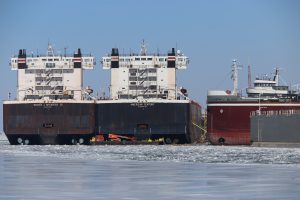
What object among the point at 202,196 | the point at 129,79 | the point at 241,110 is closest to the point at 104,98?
the point at 129,79

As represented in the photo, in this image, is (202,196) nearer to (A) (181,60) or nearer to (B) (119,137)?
(B) (119,137)

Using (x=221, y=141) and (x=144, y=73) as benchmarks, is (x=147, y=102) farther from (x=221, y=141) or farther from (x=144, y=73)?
(x=221, y=141)

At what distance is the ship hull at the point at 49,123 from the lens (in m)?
86.9

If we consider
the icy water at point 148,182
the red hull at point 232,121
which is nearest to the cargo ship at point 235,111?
the red hull at point 232,121

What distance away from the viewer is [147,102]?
86.1 metres

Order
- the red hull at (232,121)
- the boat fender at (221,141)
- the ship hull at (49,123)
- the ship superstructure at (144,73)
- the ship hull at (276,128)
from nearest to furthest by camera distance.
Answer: the ship hull at (276,128) → the boat fender at (221,141) → the red hull at (232,121) → the ship hull at (49,123) → the ship superstructure at (144,73)

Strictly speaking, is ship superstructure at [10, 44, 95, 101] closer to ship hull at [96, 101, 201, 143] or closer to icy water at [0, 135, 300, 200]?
ship hull at [96, 101, 201, 143]

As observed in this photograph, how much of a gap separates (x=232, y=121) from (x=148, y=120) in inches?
335

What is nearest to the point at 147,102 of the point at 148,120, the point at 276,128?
the point at 148,120

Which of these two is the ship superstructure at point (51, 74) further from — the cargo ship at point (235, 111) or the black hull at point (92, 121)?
the cargo ship at point (235, 111)

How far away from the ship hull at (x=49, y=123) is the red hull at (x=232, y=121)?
1289cm

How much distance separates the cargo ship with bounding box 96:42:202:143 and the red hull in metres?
3.27

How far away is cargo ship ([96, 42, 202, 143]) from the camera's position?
8412 cm

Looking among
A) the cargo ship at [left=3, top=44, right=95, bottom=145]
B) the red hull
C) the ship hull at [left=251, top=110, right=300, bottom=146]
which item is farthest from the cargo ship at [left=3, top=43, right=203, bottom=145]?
the ship hull at [left=251, top=110, right=300, bottom=146]
